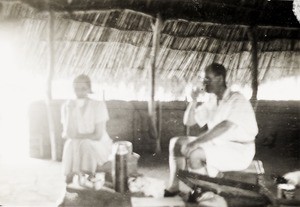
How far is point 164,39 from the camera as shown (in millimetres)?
4340

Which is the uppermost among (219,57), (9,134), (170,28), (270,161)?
(170,28)

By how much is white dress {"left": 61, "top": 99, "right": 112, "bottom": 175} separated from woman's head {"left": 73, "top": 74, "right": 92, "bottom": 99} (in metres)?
0.13

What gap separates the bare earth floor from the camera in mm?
3131

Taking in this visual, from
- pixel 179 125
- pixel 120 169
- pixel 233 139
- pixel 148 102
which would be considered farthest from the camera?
pixel 179 125

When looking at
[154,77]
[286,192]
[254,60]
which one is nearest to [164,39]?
[154,77]

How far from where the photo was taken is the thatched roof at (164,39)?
3.93 m

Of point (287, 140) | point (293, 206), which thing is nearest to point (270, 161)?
point (287, 140)

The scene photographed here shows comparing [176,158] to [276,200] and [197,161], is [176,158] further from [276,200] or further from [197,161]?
[276,200]

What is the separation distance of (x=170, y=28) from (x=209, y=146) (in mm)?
1905

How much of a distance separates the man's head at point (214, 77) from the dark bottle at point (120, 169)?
0.92m

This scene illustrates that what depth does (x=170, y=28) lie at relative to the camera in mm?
4297

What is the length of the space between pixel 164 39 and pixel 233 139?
188 cm

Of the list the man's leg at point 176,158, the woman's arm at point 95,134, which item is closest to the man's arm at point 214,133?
the man's leg at point 176,158

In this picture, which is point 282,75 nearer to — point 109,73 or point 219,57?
point 219,57
